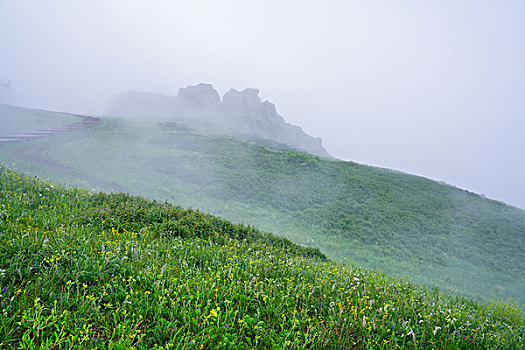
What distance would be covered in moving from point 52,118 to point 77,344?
8109cm

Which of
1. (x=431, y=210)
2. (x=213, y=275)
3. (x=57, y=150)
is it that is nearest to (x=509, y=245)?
(x=431, y=210)

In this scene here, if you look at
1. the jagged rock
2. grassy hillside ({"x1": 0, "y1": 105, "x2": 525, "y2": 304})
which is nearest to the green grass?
grassy hillside ({"x1": 0, "y1": 105, "x2": 525, "y2": 304})

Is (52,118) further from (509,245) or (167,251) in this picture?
(509,245)

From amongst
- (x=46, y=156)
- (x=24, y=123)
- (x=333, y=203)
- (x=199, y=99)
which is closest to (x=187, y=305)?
(x=333, y=203)

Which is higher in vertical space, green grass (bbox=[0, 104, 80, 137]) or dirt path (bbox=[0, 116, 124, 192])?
green grass (bbox=[0, 104, 80, 137])

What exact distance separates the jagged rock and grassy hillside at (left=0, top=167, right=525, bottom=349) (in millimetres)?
180901

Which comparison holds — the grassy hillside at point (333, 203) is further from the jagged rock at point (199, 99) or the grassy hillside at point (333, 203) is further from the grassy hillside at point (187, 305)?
the jagged rock at point (199, 99)

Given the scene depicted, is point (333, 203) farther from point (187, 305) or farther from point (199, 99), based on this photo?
point (199, 99)

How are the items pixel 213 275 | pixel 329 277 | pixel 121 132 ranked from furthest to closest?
pixel 121 132, pixel 329 277, pixel 213 275

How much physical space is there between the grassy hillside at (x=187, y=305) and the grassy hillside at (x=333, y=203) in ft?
41.4

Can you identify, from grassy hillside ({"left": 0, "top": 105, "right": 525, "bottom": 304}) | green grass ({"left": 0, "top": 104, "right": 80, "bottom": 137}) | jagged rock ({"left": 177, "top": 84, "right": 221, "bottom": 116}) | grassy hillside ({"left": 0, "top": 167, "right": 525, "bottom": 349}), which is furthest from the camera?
jagged rock ({"left": 177, "top": 84, "right": 221, "bottom": 116})

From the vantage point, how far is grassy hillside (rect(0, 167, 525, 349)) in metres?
3.16

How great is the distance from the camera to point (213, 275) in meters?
4.94

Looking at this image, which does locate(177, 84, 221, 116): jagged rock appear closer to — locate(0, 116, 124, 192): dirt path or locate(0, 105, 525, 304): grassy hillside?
locate(0, 116, 124, 192): dirt path
